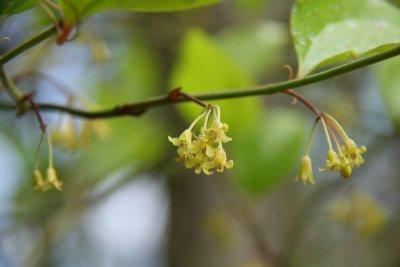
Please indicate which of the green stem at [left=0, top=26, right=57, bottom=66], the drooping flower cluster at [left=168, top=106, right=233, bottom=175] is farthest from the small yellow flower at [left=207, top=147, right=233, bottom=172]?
the green stem at [left=0, top=26, right=57, bottom=66]

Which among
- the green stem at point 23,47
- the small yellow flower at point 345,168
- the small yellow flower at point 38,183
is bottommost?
the small yellow flower at point 38,183

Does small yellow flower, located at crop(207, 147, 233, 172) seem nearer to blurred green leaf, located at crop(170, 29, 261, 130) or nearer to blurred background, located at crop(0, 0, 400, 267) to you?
blurred background, located at crop(0, 0, 400, 267)

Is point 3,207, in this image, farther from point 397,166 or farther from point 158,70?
point 397,166

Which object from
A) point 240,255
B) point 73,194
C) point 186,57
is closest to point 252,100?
point 186,57

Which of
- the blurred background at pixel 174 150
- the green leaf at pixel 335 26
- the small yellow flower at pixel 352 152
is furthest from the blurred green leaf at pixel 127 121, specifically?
the small yellow flower at pixel 352 152

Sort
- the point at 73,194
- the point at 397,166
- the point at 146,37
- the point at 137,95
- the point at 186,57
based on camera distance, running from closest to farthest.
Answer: the point at 186,57
the point at 73,194
the point at 137,95
the point at 146,37
the point at 397,166

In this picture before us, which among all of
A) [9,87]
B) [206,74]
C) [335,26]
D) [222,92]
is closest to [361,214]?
[206,74]

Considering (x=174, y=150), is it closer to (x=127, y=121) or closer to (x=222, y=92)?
(x=127, y=121)

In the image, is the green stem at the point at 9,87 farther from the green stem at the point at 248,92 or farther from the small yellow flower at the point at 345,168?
the small yellow flower at the point at 345,168
